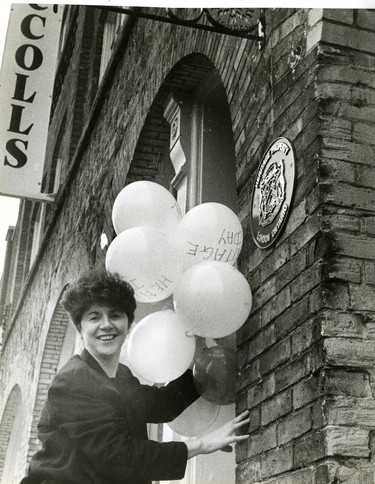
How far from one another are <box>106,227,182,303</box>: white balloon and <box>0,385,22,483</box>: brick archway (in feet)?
17.7

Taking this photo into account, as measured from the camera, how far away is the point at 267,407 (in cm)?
249

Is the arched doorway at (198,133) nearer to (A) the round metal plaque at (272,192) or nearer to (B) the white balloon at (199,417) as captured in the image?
(B) the white balloon at (199,417)

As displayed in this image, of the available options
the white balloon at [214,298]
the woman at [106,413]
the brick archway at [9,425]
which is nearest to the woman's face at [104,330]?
the woman at [106,413]

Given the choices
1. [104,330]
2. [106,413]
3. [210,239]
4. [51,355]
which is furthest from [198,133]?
[51,355]

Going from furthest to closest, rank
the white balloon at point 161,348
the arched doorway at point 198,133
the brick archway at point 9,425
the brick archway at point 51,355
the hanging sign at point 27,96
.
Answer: the brick archway at point 9,425, the brick archway at point 51,355, the hanging sign at point 27,96, the arched doorway at point 198,133, the white balloon at point 161,348

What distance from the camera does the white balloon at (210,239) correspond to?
2.78 metres

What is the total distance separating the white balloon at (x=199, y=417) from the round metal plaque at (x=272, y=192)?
2.38ft

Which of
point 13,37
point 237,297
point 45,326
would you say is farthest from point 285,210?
point 45,326

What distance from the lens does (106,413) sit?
8.62 feet

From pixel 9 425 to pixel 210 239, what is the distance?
6.10m

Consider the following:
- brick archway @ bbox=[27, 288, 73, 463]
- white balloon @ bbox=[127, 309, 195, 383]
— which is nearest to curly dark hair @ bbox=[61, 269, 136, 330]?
white balloon @ bbox=[127, 309, 195, 383]

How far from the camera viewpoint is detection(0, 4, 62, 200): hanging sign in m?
4.59

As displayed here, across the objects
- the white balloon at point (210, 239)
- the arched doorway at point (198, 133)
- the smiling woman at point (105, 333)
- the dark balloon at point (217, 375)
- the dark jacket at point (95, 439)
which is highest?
the arched doorway at point (198, 133)

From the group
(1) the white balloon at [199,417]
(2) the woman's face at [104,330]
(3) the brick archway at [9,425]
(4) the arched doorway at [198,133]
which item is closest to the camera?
(2) the woman's face at [104,330]
